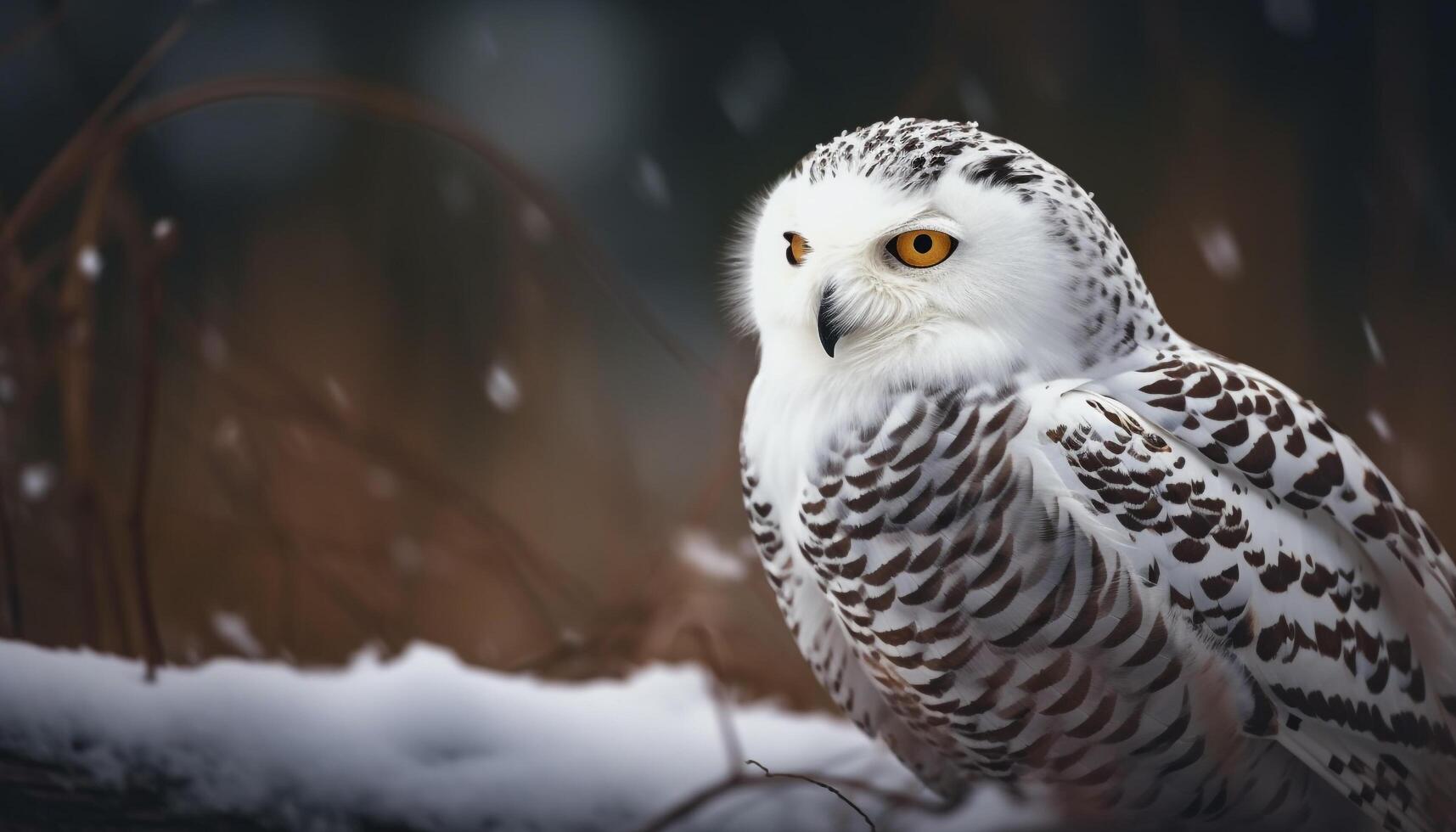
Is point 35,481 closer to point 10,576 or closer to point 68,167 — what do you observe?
point 10,576

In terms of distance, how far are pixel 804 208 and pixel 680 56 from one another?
565mm

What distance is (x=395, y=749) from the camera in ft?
2.10

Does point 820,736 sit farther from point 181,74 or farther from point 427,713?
point 181,74

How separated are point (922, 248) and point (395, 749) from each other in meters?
0.46

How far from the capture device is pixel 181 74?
102 cm

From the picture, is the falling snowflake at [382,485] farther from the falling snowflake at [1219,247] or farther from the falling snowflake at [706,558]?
the falling snowflake at [1219,247]

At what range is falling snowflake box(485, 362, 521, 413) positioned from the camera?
3.87 ft

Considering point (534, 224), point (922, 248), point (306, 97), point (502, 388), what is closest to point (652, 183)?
point (534, 224)

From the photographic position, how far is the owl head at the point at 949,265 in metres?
0.60

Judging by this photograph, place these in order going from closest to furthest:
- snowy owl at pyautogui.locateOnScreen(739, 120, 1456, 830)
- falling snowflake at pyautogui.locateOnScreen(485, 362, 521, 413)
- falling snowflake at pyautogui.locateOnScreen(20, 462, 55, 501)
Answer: snowy owl at pyautogui.locateOnScreen(739, 120, 1456, 830)
falling snowflake at pyautogui.locateOnScreen(20, 462, 55, 501)
falling snowflake at pyautogui.locateOnScreen(485, 362, 521, 413)

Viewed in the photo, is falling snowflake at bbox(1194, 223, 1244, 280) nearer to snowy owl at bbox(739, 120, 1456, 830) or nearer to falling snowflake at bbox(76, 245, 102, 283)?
snowy owl at bbox(739, 120, 1456, 830)

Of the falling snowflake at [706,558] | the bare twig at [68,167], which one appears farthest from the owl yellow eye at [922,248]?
the bare twig at [68,167]

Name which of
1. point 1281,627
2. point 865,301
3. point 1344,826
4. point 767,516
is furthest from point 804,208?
point 1344,826

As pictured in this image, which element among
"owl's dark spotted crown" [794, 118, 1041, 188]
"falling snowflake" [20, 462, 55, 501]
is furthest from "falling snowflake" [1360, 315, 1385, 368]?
"falling snowflake" [20, 462, 55, 501]
